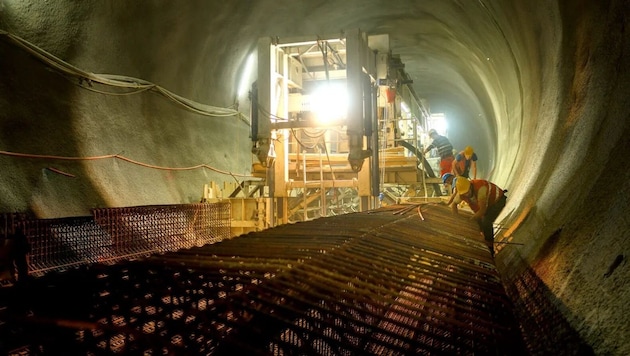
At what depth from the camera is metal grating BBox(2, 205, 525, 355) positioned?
5.24 feet

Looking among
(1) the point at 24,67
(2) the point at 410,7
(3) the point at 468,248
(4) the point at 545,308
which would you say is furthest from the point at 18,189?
(2) the point at 410,7

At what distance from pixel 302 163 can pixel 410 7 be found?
4900mm

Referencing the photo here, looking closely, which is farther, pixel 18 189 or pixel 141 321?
pixel 18 189

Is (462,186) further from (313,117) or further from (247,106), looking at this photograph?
(247,106)

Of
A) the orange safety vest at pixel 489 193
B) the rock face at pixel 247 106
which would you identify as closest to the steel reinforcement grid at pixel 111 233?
the rock face at pixel 247 106

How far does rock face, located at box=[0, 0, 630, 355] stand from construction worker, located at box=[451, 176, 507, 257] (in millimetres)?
255

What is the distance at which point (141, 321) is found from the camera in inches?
74.5

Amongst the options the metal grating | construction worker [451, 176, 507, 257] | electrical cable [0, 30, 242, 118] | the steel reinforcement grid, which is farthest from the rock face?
the steel reinforcement grid

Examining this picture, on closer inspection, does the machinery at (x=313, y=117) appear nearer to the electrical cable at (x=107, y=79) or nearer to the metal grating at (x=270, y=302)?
the electrical cable at (x=107, y=79)

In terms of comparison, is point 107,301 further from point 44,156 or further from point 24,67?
point 24,67

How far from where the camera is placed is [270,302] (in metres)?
1.97

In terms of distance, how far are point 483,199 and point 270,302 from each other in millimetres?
5116

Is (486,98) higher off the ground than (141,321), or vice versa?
(486,98)

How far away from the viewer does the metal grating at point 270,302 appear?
160 cm
